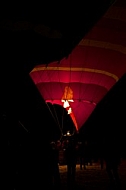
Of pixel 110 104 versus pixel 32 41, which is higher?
pixel 110 104

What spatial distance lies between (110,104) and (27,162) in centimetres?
Answer: 3470

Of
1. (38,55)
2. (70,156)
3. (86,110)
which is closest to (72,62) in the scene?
(86,110)

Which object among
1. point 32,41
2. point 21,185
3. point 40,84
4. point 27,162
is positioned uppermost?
point 40,84

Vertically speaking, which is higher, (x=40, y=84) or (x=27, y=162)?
(x=40, y=84)

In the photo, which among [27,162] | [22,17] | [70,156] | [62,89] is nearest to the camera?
[22,17]

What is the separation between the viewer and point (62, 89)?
13828 mm

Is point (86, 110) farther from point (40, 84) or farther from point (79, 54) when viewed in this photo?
point (79, 54)

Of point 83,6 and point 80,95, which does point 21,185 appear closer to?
point 83,6

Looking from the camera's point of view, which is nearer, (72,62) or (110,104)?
(72,62)

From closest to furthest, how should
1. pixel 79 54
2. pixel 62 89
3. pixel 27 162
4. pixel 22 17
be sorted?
pixel 22 17
pixel 27 162
pixel 79 54
pixel 62 89

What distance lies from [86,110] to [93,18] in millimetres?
9968

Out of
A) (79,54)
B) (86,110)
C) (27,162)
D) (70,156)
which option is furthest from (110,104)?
(27,162)

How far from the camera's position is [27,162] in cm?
508

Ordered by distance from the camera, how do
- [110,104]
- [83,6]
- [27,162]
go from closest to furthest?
[83,6] < [27,162] < [110,104]
